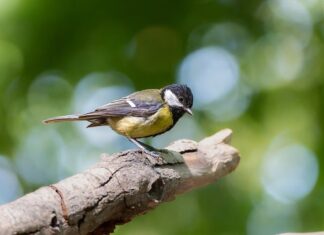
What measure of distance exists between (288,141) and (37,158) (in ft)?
4.01

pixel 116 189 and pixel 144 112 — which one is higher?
pixel 144 112

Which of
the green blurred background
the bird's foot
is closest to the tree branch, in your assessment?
the bird's foot

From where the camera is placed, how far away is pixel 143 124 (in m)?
2.20

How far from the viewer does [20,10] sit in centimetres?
275

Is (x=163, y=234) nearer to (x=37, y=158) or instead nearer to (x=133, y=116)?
(x=37, y=158)

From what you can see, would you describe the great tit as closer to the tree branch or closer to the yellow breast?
the yellow breast

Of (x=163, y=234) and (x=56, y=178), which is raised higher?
(x=56, y=178)

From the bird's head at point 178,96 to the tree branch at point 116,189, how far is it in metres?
0.17

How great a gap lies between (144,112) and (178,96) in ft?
0.40

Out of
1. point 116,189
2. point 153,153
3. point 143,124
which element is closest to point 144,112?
point 143,124

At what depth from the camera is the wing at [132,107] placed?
2145 millimetres

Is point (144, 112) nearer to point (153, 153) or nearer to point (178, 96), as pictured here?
point (178, 96)

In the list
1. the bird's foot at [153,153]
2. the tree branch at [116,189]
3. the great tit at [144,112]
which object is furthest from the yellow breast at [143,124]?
the bird's foot at [153,153]

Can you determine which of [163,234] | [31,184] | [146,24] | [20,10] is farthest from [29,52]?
[163,234]
